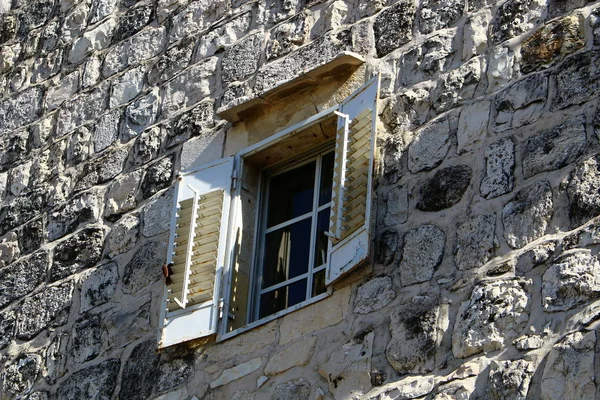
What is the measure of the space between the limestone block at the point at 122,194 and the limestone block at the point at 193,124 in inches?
10.1

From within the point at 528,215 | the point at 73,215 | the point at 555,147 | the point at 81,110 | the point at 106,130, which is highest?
the point at 81,110

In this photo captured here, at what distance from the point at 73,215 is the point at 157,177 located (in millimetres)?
574

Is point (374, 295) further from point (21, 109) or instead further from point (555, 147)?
point (21, 109)

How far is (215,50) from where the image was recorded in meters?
6.68

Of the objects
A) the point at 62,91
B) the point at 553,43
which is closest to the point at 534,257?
the point at 553,43

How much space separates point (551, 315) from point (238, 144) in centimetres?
212

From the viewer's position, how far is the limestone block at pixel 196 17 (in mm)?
6828

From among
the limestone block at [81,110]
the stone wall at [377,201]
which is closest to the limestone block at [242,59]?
the stone wall at [377,201]

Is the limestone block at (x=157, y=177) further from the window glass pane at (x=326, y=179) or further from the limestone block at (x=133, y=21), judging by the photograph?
the limestone block at (x=133, y=21)

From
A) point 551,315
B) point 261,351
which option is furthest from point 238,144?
point 551,315

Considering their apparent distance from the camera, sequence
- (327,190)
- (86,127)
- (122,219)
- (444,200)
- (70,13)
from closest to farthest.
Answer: (444,200) < (327,190) < (122,219) < (86,127) < (70,13)

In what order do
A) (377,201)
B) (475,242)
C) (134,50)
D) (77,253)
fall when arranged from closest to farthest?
(475,242) → (377,201) → (77,253) → (134,50)

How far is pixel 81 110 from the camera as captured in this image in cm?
727

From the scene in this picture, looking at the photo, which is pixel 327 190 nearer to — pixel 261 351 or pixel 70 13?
pixel 261 351
